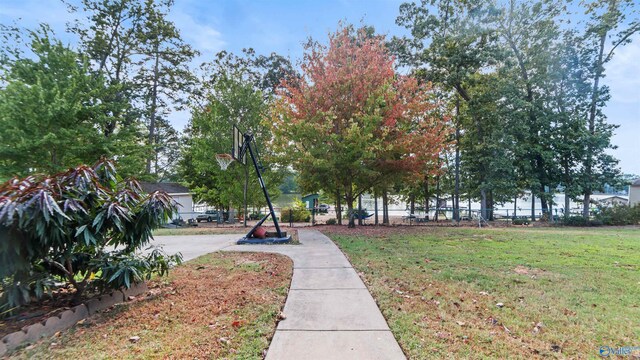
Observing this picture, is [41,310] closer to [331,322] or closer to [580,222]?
[331,322]

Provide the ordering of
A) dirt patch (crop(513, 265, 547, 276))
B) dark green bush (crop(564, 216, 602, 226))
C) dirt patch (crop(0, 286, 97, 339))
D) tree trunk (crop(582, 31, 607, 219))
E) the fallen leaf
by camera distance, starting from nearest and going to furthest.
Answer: the fallen leaf, dirt patch (crop(0, 286, 97, 339)), dirt patch (crop(513, 265, 547, 276)), dark green bush (crop(564, 216, 602, 226)), tree trunk (crop(582, 31, 607, 219))

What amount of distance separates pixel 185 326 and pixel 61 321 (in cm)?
118

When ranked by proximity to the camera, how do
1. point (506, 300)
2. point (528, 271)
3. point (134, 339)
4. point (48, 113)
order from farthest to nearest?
point (48, 113) → point (528, 271) → point (506, 300) → point (134, 339)

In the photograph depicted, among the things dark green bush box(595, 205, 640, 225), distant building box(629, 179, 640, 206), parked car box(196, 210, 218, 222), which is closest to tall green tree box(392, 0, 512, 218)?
dark green bush box(595, 205, 640, 225)

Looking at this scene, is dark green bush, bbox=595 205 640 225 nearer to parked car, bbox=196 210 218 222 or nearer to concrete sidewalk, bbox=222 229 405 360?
concrete sidewalk, bbox=222 229 405 360

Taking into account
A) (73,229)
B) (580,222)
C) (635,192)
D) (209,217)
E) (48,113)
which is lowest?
(209,217)

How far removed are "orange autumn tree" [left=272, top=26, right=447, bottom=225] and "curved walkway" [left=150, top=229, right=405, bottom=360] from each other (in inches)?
263

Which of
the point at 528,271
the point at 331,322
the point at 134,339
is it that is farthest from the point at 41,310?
the point at 528,271

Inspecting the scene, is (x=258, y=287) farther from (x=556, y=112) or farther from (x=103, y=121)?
(x=556, y=112)

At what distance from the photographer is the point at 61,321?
304 cm

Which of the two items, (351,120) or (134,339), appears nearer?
(134,339)

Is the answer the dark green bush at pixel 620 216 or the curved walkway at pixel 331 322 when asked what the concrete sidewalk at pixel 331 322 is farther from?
the dark green bush at pixel 620 216

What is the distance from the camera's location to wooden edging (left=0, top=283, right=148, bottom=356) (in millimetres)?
2625

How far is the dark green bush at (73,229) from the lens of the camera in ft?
8.97
